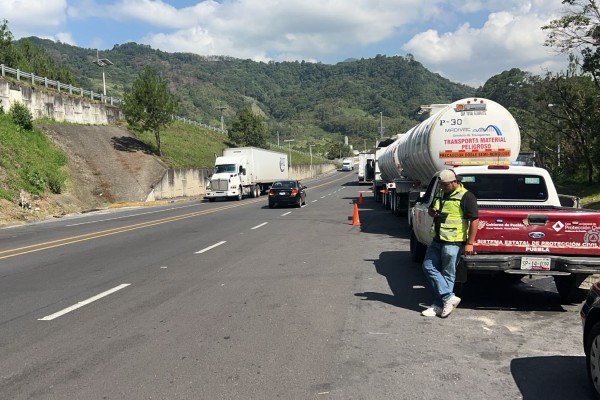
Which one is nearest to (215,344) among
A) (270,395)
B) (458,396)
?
(270,395)

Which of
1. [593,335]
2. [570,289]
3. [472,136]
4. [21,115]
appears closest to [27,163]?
[21,115]

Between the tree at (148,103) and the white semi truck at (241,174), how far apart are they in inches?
358

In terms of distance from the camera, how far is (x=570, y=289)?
7246mm

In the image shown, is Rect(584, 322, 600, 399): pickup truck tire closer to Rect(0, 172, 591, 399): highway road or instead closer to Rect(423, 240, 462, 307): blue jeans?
Rect(0, 172, 591, 399): highway road

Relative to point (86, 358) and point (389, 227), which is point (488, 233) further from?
point (389, 227)

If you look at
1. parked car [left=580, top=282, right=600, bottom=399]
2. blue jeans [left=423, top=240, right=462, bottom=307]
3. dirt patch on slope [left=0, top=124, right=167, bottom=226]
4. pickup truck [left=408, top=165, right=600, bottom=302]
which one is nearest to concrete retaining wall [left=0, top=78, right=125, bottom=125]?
dirt patch on slope [left=0, top=124, right=167, bottom=226]

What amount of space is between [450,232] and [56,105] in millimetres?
41347

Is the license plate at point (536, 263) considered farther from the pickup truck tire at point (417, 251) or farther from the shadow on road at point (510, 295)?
the pickup truck tire at point (417, 251)

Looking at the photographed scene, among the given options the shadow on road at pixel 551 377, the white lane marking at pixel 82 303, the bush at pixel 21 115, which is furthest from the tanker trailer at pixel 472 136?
the bush at pixel 21 115

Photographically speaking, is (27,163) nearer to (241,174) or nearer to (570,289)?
(241,174)

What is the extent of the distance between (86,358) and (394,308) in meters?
4.02

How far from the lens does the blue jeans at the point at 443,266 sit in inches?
263

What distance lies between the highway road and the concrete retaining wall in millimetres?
29869

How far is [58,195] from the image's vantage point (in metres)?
30.6
